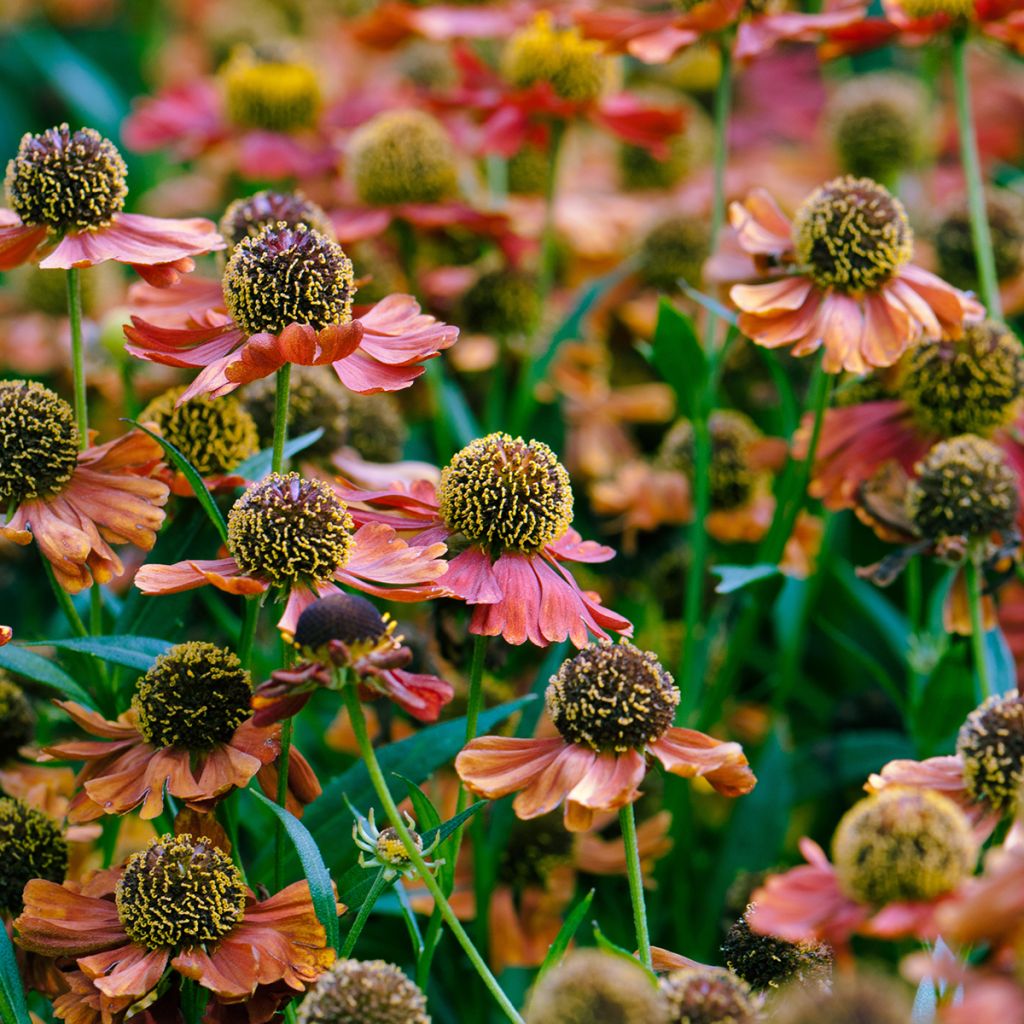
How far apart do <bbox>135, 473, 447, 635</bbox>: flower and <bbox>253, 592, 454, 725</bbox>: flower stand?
6 cm

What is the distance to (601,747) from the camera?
97 cm

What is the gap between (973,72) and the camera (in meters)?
3.03

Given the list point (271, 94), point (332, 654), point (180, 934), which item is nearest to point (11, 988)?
point (180, 934)

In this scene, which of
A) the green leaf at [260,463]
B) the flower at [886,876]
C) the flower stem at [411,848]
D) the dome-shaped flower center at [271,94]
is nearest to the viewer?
the flower at [886,876]

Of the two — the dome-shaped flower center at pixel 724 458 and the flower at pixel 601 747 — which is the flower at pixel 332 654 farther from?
the dome-shaped flower center at pixel 724 458

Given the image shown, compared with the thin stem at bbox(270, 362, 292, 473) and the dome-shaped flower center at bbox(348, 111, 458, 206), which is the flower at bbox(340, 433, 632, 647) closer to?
the thin stem at bbox(270, 362, 292, 473)

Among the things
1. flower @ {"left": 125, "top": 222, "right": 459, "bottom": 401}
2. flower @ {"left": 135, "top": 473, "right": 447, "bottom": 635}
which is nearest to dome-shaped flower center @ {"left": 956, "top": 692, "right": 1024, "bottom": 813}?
flower @ {"left": 135, "top": 473, "right": 447, "bottom": 635}

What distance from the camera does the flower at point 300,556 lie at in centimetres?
98

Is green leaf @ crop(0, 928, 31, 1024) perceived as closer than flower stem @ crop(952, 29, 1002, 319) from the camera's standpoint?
Yes

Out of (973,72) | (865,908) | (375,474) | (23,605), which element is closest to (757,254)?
(375,474)

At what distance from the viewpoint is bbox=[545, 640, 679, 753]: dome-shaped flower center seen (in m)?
0.96

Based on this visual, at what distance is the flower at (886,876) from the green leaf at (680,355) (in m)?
0.68

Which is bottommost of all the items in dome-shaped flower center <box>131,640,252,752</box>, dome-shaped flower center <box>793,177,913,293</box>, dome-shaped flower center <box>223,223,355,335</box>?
dome-shaped flower center <box>131,640,252,752</box>

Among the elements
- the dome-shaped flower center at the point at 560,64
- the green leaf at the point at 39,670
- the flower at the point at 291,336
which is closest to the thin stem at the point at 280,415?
the flower at the point at 291,336
